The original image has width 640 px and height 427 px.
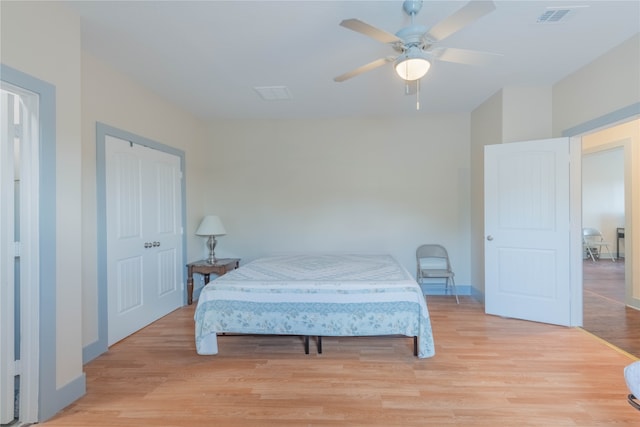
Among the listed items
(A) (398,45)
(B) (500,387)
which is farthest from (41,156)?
(B) (500,387)

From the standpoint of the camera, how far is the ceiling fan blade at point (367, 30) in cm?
178

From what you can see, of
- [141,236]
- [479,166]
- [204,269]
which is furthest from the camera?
[479,166]

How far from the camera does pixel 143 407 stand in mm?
2029

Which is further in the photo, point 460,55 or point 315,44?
point 315,44

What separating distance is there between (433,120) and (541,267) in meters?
2.34

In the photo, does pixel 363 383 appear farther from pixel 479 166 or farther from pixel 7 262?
pixel 479 166

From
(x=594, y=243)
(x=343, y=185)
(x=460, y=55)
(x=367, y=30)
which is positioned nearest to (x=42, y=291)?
(x=367, y=30)

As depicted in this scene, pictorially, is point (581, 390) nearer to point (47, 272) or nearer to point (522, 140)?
point (522, 140)

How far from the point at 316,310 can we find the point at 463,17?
2.20 m

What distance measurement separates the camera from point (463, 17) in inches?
65.9

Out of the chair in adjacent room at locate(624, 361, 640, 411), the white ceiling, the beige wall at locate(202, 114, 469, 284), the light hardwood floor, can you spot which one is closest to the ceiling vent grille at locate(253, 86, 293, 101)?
the white ceiling

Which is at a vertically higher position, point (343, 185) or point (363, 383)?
point (343, 185)

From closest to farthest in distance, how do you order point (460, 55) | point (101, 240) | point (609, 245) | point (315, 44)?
1. point (460, 55)
2. point (315, 44)
3. point (101, 240)
4. point (609, 245)

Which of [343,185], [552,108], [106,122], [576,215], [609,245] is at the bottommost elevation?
[609,245]
